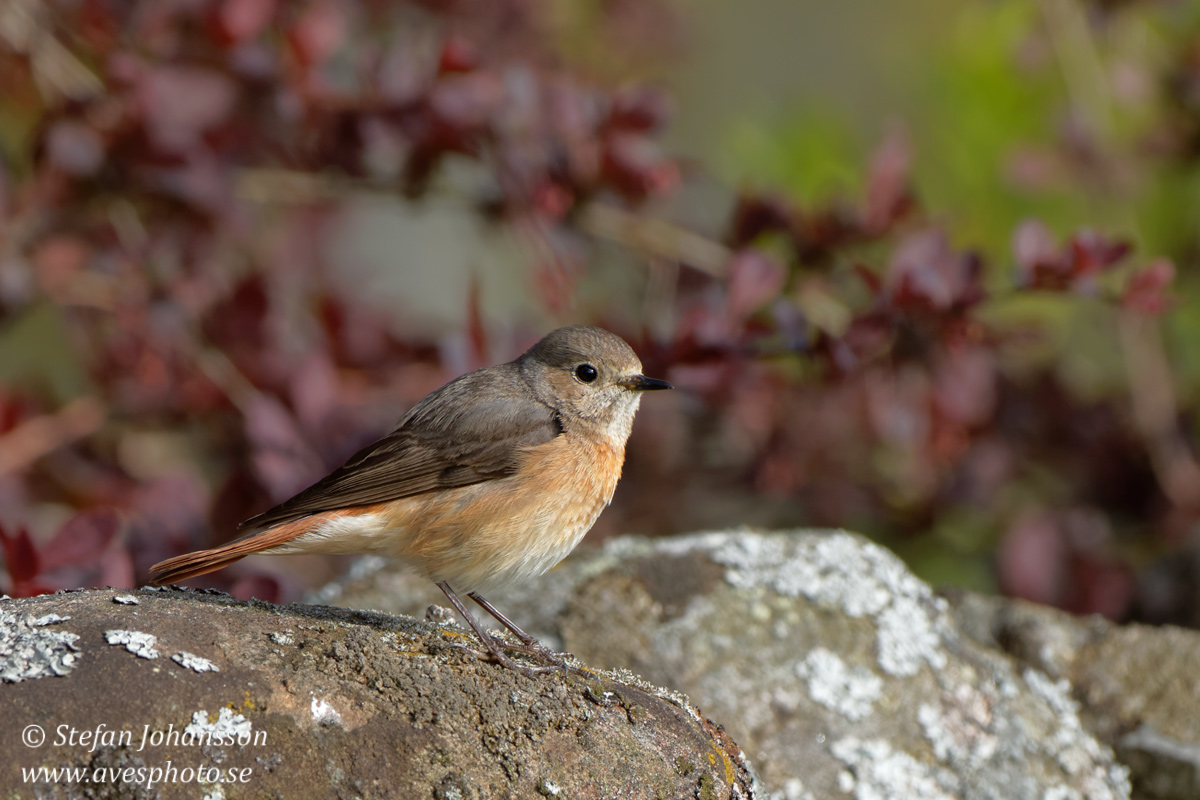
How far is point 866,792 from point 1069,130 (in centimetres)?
395

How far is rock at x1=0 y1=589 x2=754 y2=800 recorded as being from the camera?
2.20 m

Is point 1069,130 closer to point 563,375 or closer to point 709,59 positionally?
point 563,375

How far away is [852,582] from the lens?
144 inches

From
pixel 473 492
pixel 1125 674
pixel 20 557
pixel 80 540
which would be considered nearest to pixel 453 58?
pixel 473 492

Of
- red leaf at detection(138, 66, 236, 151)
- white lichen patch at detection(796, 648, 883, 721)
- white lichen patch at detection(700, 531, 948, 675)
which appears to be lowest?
white lichen patch at detection(796, 648, 883, 721)

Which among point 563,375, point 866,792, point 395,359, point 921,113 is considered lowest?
point 866,792

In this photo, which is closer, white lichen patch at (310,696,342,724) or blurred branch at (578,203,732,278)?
white lichen patch at (310,696,342,724)

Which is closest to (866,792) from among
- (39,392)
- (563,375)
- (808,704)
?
(808,704)

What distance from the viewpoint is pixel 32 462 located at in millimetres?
4547

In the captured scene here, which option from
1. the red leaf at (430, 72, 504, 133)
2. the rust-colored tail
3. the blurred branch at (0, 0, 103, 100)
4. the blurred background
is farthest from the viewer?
the blurred branch at (0, 0, 103, 100)

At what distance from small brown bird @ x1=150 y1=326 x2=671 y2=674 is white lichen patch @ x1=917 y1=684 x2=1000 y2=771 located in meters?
1.12

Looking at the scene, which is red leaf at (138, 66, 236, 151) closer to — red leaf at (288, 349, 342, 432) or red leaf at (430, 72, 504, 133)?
red leaf at (430, 72, 504, 133)

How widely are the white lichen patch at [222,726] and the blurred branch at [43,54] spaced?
3.05 metres

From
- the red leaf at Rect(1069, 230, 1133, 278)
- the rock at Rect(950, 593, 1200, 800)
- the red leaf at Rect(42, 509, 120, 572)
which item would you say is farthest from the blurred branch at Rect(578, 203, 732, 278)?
the red leaf at Rect(42, 509, 120, 572)
